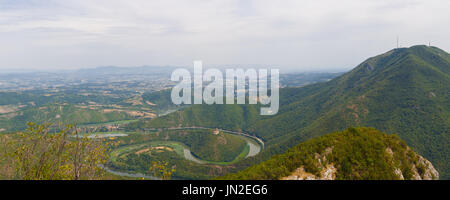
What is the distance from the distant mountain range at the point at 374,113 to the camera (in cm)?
5631

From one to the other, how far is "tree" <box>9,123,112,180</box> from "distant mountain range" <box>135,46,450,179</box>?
58875 millimetres

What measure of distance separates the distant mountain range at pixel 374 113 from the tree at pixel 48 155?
2318 inches

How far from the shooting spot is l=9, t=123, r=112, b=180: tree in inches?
414

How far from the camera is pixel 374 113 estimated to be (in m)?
68.3

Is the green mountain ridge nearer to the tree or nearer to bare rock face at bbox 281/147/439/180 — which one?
bare rock face at bbox 281/147/439/180

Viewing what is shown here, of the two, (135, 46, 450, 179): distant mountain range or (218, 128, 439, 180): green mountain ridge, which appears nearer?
(218, 128, 439, 180): green mountain ridge

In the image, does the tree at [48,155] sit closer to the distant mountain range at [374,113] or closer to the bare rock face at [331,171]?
the bare rock face at [331,171]

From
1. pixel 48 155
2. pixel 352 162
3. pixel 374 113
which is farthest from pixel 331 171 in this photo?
pixel 374 113

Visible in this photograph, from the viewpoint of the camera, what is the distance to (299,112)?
104812 mm

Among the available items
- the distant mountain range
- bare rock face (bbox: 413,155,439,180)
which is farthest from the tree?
the distant mountain range

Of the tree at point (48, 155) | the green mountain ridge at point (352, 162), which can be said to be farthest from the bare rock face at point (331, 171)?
the tree at point (48, 155)
